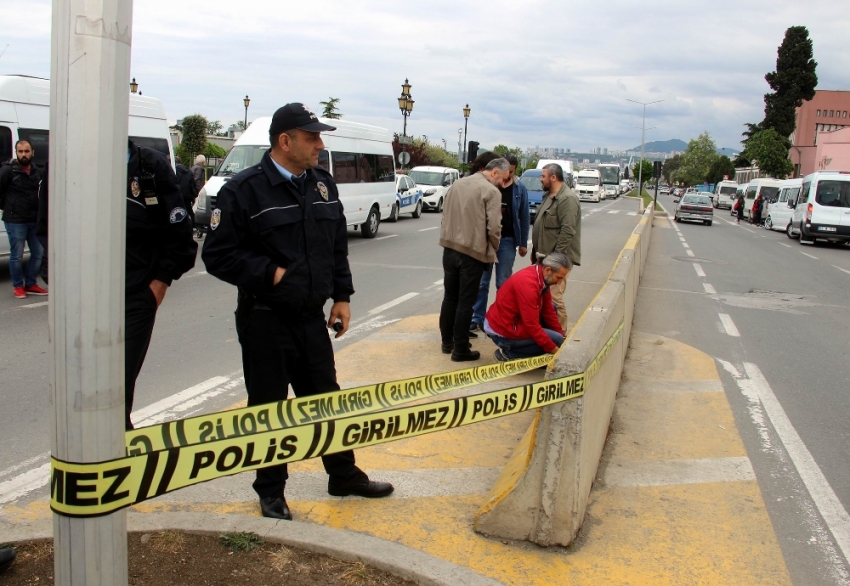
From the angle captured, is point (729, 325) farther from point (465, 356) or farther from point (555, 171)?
point (465, 356)

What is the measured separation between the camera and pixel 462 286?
21.1ft

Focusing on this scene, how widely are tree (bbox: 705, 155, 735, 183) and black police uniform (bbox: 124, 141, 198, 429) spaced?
122004 mm

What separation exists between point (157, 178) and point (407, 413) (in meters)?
1.59

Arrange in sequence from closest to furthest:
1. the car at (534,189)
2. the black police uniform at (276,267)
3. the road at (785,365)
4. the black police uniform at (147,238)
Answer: the black police uniform at (276,267)
the black police uniform at (147,238)
the road at (785,365)
the car at (534,189)

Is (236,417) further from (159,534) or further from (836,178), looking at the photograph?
(836,178)

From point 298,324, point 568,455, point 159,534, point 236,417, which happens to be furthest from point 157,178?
point 568,455

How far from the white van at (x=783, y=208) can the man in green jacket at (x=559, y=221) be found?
2609 cm

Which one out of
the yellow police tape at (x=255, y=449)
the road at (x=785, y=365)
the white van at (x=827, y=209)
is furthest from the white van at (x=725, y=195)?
the yellow police tape at (x=255, y=449)

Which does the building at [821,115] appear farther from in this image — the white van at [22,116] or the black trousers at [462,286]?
the black trousers at [462,286]

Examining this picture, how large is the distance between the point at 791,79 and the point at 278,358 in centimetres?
8106

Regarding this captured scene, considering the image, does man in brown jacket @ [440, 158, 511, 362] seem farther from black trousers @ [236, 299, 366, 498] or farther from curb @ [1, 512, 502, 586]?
curb @ [1, 512, 502, 586]

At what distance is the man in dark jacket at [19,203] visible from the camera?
8859mm

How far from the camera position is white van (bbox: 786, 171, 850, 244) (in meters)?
24.2

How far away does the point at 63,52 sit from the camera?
1753 mm
